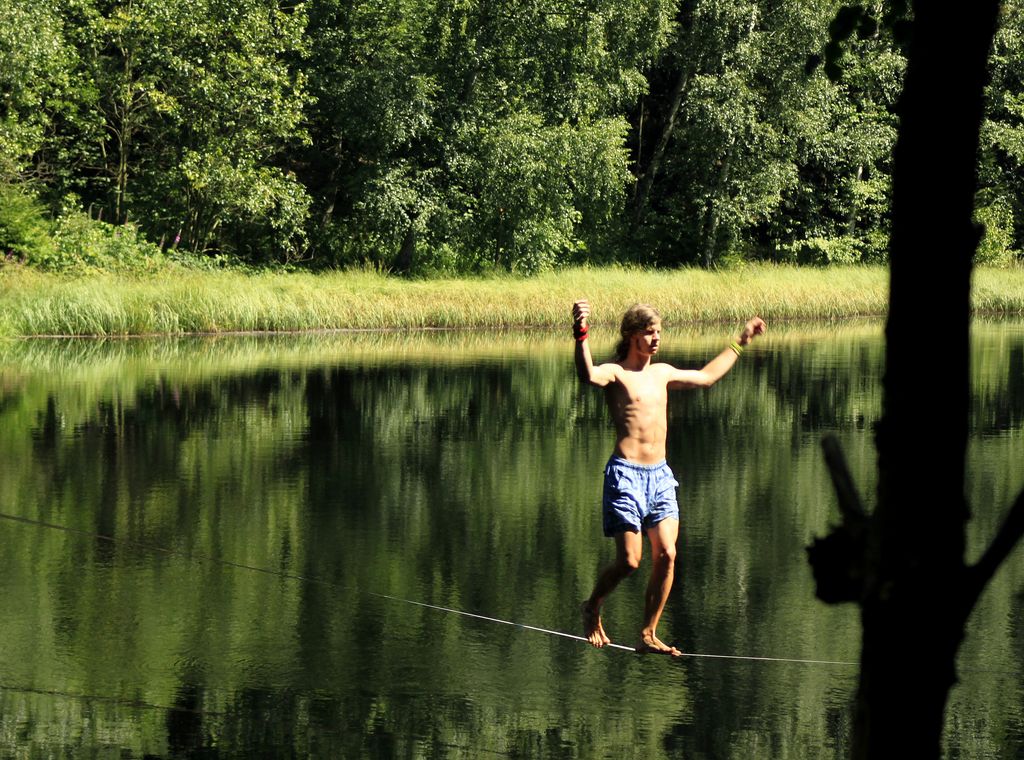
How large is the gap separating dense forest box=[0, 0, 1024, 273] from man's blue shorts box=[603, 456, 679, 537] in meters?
32.0

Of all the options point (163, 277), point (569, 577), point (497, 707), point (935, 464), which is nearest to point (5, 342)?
point (163, 277)

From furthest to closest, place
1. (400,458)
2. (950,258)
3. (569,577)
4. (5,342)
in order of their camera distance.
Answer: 1. (5,342)
2. (400,458)
3. (569,577)
4. (950,258)

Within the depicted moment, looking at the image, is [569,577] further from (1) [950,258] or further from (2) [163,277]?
(2) [163,277]

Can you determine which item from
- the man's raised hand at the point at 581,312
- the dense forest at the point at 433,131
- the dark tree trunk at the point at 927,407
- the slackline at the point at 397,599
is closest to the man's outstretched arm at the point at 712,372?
the man's raised hand at the point at 581,312

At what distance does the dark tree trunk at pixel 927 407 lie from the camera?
3.03 meters

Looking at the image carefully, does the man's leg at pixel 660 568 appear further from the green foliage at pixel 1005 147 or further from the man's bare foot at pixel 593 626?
the green foliage at pixel 1005 147

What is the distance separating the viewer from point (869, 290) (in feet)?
152

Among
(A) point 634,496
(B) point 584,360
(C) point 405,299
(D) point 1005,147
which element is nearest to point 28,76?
(C) point 405,299

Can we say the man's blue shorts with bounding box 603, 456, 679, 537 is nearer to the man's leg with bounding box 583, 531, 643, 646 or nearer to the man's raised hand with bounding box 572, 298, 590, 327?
the man's leg with bounding box 583, 531, 643, 646

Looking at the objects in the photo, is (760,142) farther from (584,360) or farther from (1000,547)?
(1000,547)

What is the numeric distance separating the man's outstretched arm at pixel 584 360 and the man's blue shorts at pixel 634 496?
40 centimetres

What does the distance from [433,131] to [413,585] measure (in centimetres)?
3652

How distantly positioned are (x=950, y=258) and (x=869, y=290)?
4436cm

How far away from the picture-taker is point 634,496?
307 inches
